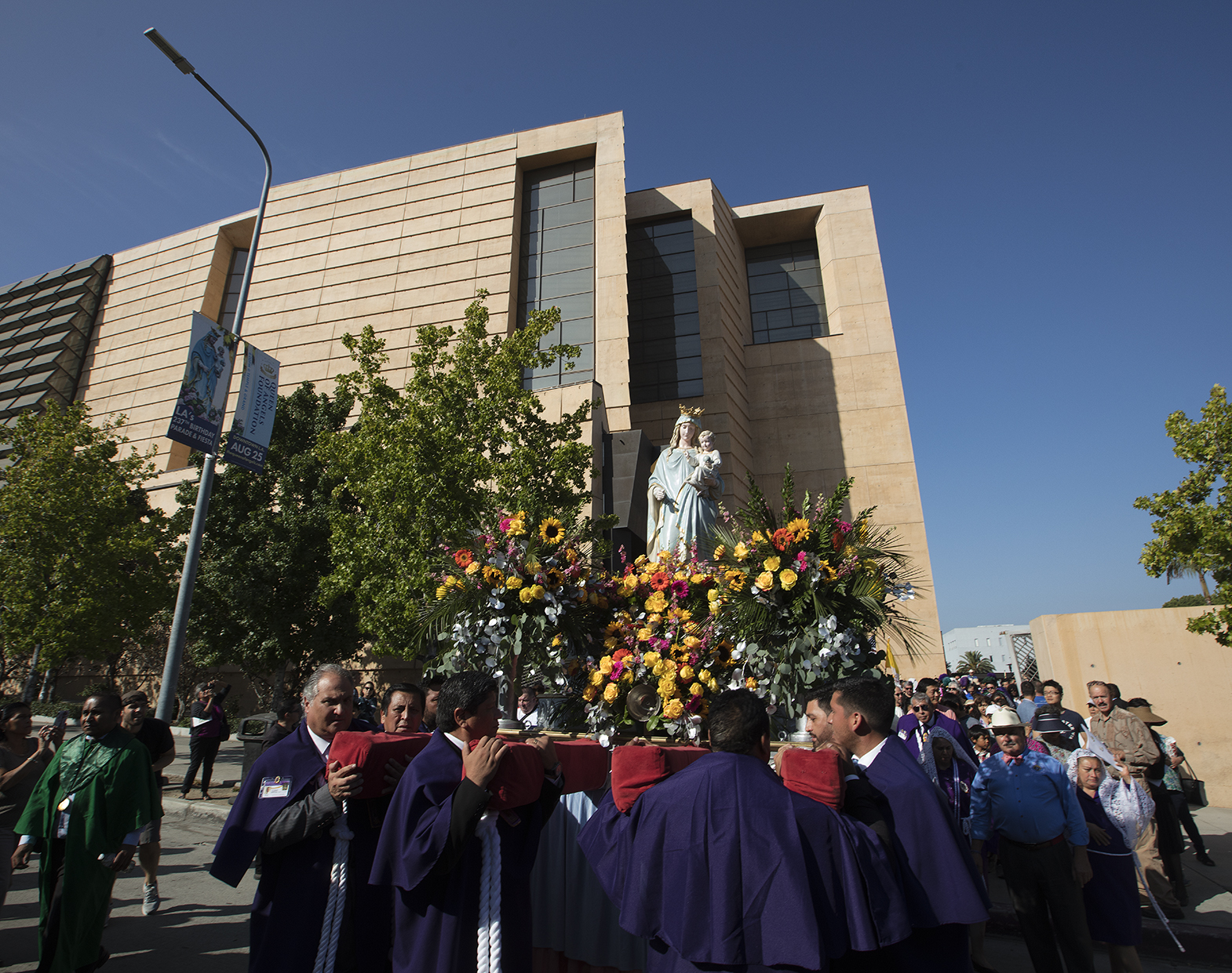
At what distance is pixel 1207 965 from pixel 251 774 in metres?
6.75

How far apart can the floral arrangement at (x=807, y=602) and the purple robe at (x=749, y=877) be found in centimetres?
208

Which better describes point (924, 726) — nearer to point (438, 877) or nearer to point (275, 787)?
point (438, 877)

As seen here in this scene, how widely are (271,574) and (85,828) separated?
Result: 14391 millimetres

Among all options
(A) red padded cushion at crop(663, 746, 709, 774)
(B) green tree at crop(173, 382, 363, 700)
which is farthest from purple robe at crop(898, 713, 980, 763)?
(B) green tree at crop(173, 382, 363, 700)

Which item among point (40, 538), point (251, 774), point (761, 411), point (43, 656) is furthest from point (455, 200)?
point (251, 774)

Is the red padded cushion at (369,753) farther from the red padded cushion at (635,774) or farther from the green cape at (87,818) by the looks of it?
the green cape at (87,818)

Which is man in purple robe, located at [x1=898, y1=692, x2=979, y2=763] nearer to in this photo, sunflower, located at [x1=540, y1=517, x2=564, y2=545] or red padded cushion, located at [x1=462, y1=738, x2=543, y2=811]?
sunflower, located at [x1=540, y1=517, x2=564, y2=545]

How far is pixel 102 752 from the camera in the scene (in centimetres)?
404

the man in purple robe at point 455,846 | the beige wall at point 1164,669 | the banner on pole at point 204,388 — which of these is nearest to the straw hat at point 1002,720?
the man in purple robe at point 455,846

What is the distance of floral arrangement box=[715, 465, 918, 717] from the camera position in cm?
441

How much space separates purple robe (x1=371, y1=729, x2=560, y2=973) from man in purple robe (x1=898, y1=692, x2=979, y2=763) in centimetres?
405

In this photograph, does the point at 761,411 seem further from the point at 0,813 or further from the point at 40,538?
the point at 0,813

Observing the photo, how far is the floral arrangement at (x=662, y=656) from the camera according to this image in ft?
14.4

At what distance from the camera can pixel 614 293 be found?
22.5m
